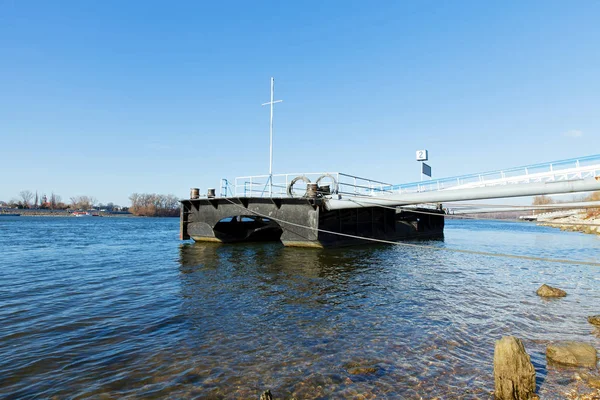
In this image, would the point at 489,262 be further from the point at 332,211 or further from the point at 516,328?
the point at 516,328

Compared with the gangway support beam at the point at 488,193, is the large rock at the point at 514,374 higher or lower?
lower

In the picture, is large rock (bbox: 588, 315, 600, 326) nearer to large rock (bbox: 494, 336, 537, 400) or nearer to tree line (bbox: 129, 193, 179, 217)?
large rock (bbox: 494, 336, 537, 400)

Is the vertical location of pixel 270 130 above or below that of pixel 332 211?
above

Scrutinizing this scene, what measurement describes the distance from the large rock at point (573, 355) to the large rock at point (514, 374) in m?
1.64

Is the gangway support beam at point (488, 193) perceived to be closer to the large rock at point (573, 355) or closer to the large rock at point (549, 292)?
the large rock at point (549, 292)

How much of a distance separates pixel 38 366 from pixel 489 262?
18.6 meters

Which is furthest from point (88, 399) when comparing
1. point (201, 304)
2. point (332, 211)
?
point (332, 211)

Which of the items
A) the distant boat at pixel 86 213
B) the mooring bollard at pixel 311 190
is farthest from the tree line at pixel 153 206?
the mooring bollard at pixel 311 190

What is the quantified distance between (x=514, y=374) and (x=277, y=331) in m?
4.17

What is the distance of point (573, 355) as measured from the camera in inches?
211

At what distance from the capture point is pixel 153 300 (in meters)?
9.21

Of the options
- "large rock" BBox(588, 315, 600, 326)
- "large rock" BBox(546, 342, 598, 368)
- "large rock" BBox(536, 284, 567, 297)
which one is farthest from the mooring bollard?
"large rock" BBox(546, 342, 598, 368)

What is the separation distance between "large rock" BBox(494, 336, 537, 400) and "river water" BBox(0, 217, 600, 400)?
12.4 inches

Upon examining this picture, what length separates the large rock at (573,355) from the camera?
17.3 ft
